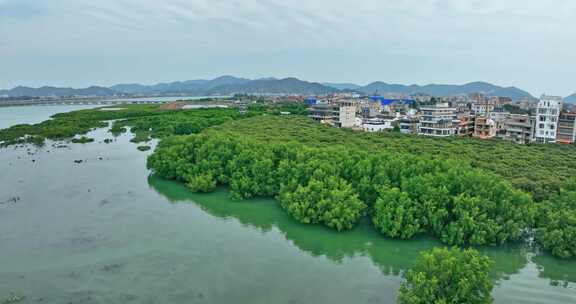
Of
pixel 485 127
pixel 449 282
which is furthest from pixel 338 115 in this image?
pixel 449 282

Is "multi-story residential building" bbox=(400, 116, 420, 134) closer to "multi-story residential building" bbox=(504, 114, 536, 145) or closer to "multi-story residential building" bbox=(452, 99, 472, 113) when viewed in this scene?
"multi-story residential building" bbox=(504, 114, 536, 145)

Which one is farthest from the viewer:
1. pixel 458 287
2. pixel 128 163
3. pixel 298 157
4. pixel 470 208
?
pixel 128 163

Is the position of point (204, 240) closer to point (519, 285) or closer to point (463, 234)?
point (463, 234)

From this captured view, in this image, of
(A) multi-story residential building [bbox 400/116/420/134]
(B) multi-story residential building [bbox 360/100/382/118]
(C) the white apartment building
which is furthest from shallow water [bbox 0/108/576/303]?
(B) multi-story residential building [bbox 360/100/382/118]

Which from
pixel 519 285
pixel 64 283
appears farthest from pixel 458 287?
pixel 64 283

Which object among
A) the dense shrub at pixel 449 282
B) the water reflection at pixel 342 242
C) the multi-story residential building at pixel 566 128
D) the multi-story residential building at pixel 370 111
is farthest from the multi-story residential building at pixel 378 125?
the dense shrub at pixel 449 282
